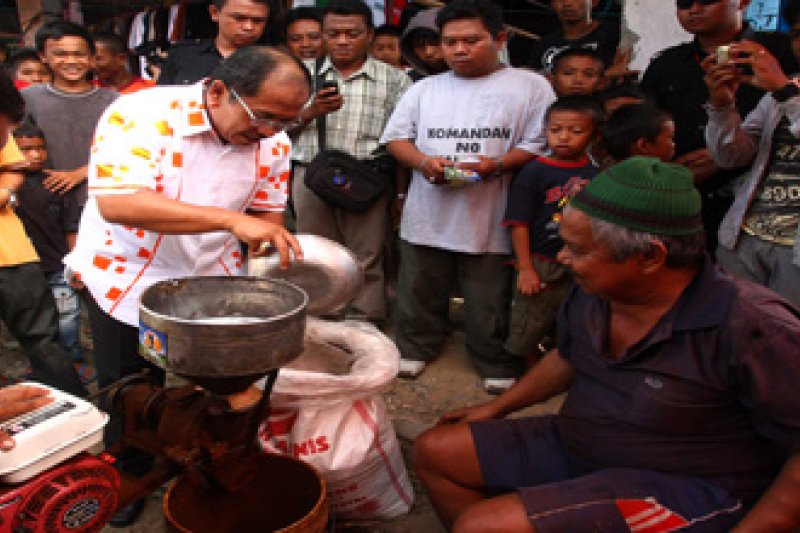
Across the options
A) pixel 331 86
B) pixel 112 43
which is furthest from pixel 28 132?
pixel 331 86

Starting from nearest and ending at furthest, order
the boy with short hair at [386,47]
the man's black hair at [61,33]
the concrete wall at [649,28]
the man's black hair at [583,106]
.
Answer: the man's black hair at [583,106] → the man's black hair at [61,33] → the concrete wall at [649,28] → the boy with short hair at [386,47]

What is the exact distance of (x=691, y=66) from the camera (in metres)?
3.54

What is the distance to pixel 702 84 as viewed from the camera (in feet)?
11.5

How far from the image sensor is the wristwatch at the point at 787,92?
8.95ft

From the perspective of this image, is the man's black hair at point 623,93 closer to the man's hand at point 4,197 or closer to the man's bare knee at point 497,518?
the man's bare knee at point 497,518

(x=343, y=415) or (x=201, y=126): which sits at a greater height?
(x=201, y=126)

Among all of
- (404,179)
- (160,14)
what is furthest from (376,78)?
(160,14)

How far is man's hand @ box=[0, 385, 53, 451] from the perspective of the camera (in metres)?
1.79

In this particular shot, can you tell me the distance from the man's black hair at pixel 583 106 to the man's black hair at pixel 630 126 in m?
0.06

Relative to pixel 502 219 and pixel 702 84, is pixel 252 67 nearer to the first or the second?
pixel 502 219

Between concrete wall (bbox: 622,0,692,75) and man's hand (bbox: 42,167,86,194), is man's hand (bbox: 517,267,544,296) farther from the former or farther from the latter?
man's hand (bbox: 42,167,86,194)

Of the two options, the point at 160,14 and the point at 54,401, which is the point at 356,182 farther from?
the point at 160,14

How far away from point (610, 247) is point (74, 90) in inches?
140

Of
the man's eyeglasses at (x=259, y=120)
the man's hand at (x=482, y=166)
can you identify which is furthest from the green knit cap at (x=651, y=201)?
the man's hand at (x=482, y=166)
